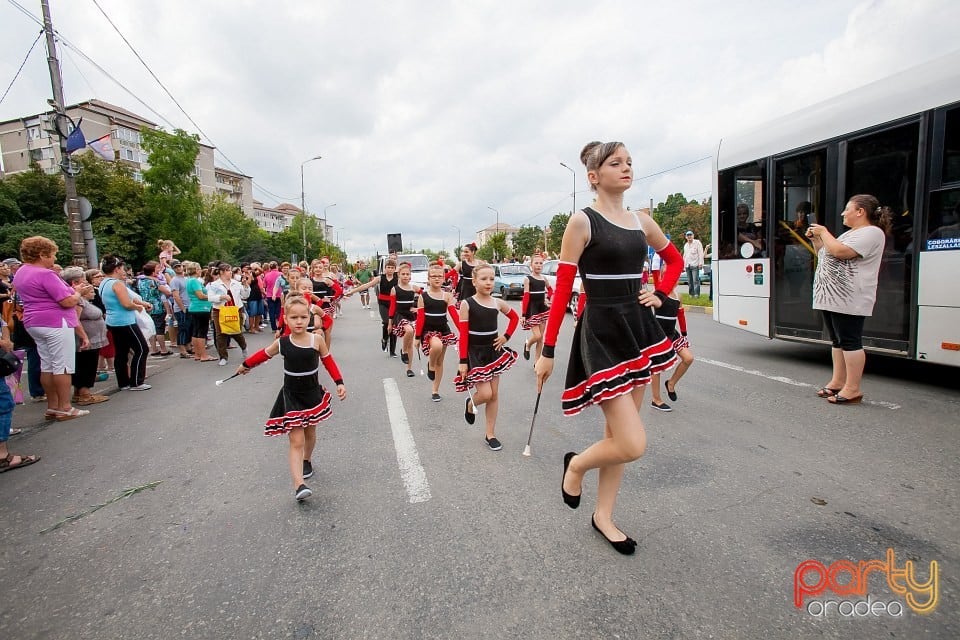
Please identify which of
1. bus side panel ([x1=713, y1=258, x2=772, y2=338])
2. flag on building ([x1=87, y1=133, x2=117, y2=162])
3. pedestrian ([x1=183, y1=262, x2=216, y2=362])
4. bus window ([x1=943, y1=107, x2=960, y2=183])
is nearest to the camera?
bus window ([x1=943, y1=107, x2=960, y2=183])

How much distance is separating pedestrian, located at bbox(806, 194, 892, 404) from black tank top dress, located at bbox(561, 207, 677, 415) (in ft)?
11.7

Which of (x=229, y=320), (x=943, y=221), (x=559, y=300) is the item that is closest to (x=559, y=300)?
(x=559, y=300)

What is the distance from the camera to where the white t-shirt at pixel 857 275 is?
4.91 metres

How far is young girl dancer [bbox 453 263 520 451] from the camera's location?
447 centimetres

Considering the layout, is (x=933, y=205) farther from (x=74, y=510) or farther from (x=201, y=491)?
(x=74, y=510)

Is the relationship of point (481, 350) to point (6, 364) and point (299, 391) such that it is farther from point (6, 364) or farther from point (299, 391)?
point (6, 364)

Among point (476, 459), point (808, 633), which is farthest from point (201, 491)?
point (808, 633)

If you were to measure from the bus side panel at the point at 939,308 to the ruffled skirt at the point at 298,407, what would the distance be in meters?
6.35

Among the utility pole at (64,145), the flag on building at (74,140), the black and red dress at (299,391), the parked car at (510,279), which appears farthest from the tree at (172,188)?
the black and red dress at (299,391)

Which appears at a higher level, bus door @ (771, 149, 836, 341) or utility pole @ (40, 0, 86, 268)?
utility pole @ (40, 0, 86, 268)

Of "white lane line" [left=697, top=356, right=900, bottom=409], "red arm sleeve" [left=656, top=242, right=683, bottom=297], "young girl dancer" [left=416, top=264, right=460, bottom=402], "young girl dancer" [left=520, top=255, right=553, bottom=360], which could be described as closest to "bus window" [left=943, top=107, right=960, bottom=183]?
"white lane line" [left=697, top=356, right=900, bottom=409]

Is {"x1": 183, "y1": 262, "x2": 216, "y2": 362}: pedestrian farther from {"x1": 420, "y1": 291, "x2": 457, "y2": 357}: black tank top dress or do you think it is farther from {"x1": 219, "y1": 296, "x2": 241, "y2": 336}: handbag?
{"x1": 420, "y1": 291, "x2": 457, "y2": 357}: black tank top dress

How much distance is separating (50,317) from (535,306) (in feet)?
21.9

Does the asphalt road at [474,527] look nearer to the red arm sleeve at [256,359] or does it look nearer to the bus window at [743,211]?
the red arm sleeve at [256,359]
